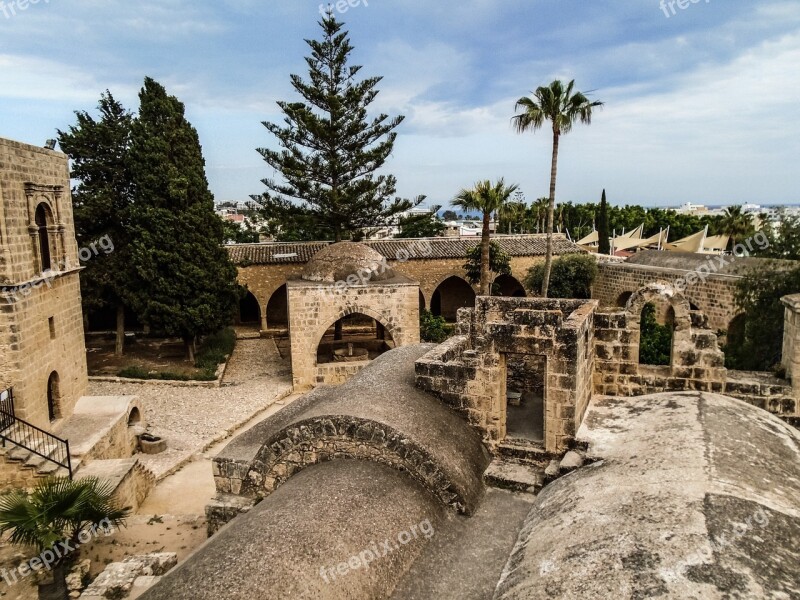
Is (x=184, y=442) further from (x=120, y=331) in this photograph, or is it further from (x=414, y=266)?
(x=414, y=266)

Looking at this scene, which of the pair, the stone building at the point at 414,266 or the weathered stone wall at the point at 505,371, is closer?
the weathered stone wall at the point at 505,371

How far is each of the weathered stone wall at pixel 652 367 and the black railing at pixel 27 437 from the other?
7750mm

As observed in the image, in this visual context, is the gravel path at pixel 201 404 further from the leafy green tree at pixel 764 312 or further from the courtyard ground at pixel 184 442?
the leafy green tree at pixel 764 312

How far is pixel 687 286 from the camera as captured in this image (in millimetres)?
19500

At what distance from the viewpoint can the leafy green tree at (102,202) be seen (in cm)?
1659

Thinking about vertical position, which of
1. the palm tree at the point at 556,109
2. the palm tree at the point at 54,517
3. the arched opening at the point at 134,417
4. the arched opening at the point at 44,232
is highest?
the palm tree at the point at 556,109

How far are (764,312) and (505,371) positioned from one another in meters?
10.2

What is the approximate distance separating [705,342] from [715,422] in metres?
1.56

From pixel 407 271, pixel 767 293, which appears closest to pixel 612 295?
pixel 407 271

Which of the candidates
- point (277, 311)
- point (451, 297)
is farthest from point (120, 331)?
point (451, 297)

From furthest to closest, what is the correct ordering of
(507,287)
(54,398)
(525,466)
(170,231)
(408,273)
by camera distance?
(507,287) < (408,273) < (170,231) < (54,398) < (525,466)

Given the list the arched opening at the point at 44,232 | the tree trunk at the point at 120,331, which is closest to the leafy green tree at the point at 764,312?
the arched opening at the point at 44,232

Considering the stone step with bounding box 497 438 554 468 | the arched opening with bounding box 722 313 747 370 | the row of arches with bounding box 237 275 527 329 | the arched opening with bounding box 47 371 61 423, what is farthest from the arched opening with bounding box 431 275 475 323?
the stone step with bounding box 497 438 554 468

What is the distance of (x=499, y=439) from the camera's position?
639cm
